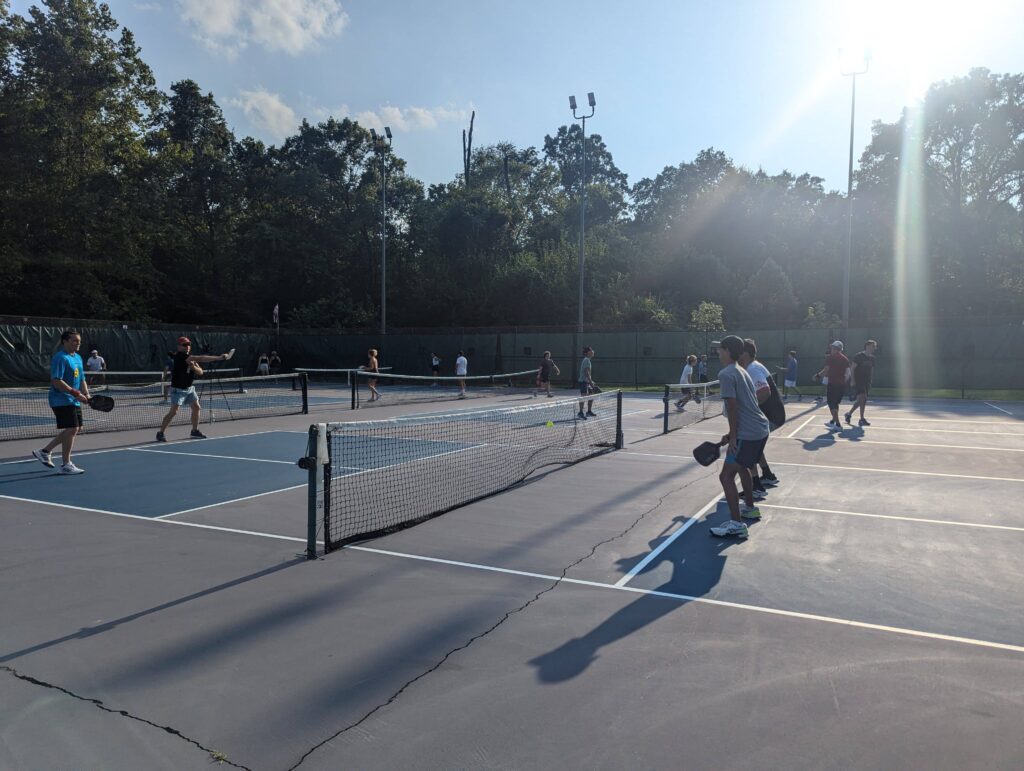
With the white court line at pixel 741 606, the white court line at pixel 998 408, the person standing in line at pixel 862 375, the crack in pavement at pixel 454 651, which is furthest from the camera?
the white court line at pixel 998 408

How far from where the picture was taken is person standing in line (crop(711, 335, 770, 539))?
254 inches

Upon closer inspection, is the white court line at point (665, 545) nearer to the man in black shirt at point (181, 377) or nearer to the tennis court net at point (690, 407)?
the tennis court net at point (690, 407)

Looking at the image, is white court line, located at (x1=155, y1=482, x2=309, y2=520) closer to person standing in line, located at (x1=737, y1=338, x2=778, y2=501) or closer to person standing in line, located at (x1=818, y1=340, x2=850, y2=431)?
person standing in line, located at (x1=737, y1=338, x2=778, y2=501)

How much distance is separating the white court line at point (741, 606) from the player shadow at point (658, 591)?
0.29ft

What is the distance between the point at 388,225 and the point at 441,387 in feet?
83.0

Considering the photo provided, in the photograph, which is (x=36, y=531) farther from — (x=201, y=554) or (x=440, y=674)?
(x=440, y=674)

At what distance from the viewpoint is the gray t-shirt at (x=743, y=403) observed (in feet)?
21.3

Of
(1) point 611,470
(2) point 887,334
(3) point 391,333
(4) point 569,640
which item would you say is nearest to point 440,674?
(4) point 569,640

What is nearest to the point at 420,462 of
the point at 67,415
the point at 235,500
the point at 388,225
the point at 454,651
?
the point at 235,500

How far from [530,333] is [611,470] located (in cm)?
2602

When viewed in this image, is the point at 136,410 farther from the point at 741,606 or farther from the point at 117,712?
the point at 741,606

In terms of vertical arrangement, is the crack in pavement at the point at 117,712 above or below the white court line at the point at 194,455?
above

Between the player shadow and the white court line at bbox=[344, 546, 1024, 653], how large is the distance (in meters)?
0.09

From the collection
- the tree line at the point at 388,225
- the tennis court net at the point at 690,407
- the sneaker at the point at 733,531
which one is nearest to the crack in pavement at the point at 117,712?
the sneaker at the point at 733,531
